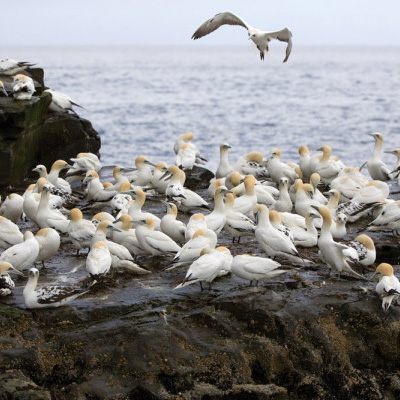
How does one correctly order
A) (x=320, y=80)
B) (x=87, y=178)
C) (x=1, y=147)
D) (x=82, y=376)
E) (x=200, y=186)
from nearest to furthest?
1. (x=82, y=376)
2. (x=87, y=178)
3. (x=1, y=147)
4. (x=200, y=186)
5. (x=320, y=80)

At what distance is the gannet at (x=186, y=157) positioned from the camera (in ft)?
52.1

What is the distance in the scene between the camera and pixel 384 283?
364 inches

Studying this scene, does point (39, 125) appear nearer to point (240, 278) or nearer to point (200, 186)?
point (200, 186)

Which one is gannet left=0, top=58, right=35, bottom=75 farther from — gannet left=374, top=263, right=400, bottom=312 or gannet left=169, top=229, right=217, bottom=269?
gannet left=374, top=263, right=400, bottom=312

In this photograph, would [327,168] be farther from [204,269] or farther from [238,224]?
[204,269]

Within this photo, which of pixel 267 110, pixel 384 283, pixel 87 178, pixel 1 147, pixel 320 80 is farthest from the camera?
pixel 320 80

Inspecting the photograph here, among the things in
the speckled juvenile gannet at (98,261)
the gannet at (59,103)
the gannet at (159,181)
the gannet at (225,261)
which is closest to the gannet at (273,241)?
the gannet at (225,261)

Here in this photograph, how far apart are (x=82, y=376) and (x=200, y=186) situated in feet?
25.6

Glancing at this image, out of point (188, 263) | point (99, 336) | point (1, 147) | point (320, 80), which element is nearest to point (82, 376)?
point (99, 336)

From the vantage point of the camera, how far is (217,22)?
13.9m

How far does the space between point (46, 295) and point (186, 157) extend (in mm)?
7511

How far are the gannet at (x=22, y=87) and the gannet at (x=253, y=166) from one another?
3.97m

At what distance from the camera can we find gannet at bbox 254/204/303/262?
400 inches

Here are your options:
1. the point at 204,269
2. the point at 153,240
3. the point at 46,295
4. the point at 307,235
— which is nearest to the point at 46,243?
the point at 153,240
